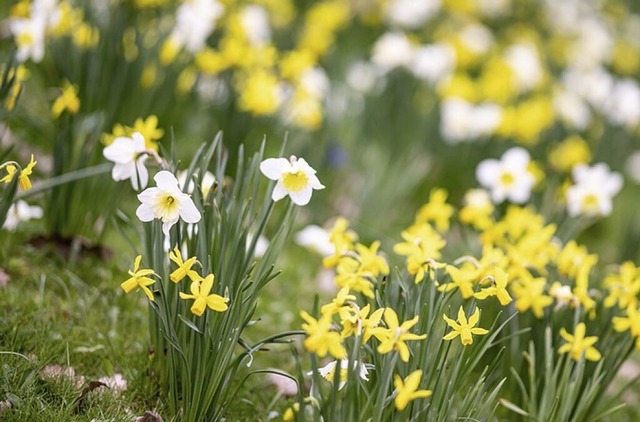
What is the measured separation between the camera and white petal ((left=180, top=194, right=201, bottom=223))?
177 cm

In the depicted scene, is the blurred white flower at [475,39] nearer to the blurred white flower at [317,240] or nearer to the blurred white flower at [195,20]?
the blurred white flower at [195,20]

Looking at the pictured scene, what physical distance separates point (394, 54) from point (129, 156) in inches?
103

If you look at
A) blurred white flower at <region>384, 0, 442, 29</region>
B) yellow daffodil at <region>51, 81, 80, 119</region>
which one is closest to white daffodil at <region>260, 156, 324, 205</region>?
yellow daffodil at <region>51, 81, 80, 119</region>

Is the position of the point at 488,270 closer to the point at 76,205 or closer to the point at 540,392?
the point at 540,392

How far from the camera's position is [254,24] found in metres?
4.07

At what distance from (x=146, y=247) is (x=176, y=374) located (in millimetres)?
339

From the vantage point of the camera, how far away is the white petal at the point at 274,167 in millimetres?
1867

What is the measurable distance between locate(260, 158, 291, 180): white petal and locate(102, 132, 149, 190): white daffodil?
1.37 ft

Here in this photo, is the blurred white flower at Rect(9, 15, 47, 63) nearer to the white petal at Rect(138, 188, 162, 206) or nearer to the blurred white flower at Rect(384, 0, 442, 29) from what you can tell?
the white petal at Rect(138, 188, 162, 206)

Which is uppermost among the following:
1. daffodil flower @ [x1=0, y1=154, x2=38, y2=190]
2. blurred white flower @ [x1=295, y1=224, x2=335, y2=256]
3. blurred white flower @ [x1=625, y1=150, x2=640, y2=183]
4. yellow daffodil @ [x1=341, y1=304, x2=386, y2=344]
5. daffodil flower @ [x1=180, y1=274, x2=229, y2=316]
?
daffodil flower @ [x1=0, y1=154, x2=38, y2=190]

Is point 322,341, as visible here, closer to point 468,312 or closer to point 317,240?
point 468,312

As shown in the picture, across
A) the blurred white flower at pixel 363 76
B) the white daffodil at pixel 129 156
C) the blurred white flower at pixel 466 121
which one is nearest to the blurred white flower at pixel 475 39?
the blurred white flower at pixel 363 76

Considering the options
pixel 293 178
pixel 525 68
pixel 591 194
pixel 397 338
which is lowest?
pixel 591 194

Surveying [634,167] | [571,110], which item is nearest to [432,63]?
[571,110]
